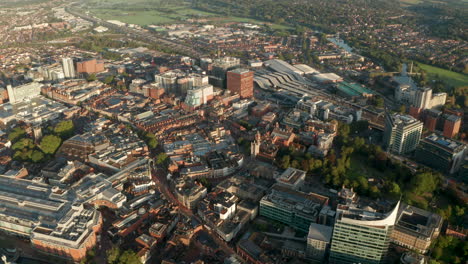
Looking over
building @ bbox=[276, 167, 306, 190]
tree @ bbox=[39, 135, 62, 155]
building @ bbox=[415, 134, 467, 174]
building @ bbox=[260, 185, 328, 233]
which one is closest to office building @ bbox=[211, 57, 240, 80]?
tree @ bbox=[39, 135, 62, 155]

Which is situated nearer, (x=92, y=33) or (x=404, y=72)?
(x=404, y=72)

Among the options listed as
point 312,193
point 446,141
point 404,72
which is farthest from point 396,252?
point 404,72

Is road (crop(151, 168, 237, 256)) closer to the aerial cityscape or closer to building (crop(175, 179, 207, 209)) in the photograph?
the aerial cityscape

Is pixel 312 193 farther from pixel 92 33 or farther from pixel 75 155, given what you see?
pixel 92 33

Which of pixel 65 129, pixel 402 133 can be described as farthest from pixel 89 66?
pixel 402 133

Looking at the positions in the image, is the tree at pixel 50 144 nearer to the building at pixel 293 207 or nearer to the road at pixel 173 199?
the road at pixel 173 199
